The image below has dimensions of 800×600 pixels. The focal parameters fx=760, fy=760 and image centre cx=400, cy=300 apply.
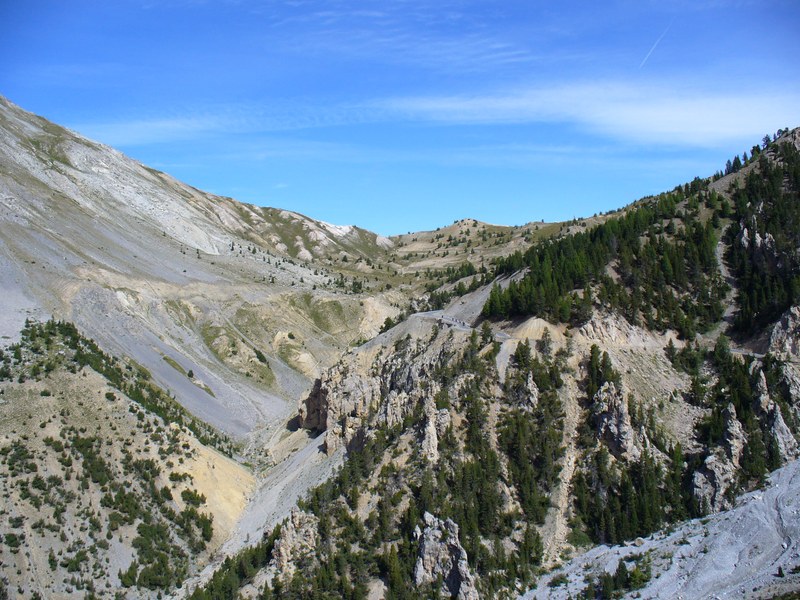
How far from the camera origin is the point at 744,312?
226ft

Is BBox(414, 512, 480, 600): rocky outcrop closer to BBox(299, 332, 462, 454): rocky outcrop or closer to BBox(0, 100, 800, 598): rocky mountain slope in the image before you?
BBox(0, 100, 800, 598): rocky mountain slope

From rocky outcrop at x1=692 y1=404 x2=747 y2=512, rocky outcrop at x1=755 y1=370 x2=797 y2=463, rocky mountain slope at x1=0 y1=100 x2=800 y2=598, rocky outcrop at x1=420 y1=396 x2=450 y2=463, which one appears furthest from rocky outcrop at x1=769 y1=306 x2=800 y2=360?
rocky outcrop at x1=420 y1=396 x2=450 y2=463

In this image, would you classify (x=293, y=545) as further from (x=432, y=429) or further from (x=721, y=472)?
(x=721, y=472)

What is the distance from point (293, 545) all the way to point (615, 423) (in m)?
25.9

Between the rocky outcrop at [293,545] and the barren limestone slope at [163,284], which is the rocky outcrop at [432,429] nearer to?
the rocky outcrop at [293,545]

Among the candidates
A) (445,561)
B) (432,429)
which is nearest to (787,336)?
(432,429)

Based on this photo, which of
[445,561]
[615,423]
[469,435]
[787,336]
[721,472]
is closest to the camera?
[445,561]

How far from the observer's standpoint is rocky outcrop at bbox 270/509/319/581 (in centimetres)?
5466

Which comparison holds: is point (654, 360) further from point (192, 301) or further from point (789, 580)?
point (192, 301)

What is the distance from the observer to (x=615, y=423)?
5838cm

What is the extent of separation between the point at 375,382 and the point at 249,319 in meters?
58.0

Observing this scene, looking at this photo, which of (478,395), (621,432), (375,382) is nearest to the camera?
(621,432)

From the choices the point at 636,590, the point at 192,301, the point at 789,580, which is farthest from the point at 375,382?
the point at 192,301

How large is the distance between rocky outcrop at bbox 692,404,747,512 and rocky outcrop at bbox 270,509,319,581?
27.9 m
